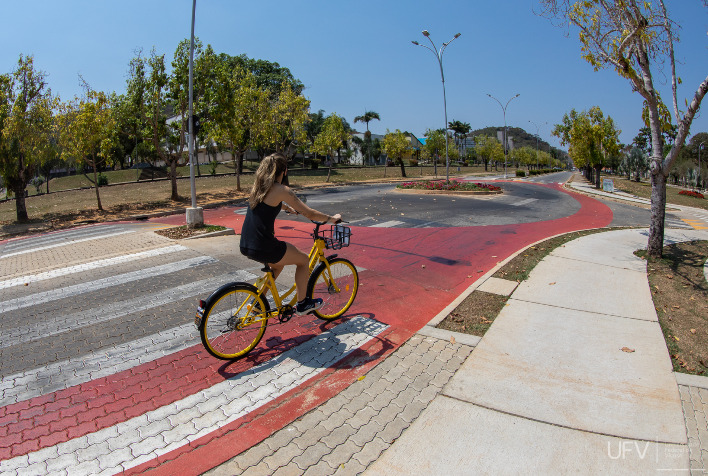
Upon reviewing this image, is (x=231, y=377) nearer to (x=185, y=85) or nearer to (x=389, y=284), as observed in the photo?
(x=389, y=284)

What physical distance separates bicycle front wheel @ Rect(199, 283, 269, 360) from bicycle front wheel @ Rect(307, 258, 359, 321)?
698 mm

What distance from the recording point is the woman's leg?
14.5 feet

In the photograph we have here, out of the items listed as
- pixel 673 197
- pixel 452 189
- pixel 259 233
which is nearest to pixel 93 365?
pixel 259 233

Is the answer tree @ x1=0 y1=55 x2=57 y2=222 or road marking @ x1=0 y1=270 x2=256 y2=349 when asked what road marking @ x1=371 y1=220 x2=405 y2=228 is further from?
tree @ x1=0 y1=55 x2=57 y2=222

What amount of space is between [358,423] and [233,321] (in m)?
1.68

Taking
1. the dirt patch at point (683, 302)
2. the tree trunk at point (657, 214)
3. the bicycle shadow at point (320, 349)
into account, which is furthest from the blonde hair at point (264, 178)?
the tree trunk at point (657, 214)

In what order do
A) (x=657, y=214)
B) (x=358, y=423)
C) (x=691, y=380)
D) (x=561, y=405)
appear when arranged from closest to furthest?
(x=358, y=423) < (x=561, y=405) < (x=691, y=380) < (x=657, y=214)

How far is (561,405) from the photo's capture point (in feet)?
11.4

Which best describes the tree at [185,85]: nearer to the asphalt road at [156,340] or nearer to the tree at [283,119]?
the tree at [283,119]

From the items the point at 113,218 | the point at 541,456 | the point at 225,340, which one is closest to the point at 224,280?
the point at 225,340

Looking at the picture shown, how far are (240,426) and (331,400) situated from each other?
0.78 meters

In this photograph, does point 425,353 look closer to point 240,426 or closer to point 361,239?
point 240,426

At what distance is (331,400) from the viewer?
362 centimetres

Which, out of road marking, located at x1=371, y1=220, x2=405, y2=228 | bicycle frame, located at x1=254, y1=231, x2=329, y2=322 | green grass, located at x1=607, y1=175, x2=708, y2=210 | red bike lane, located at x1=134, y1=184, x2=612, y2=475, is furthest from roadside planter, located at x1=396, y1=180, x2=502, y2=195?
bicycle frame, located at x1=254, y1=231, x2=329, y2=322
